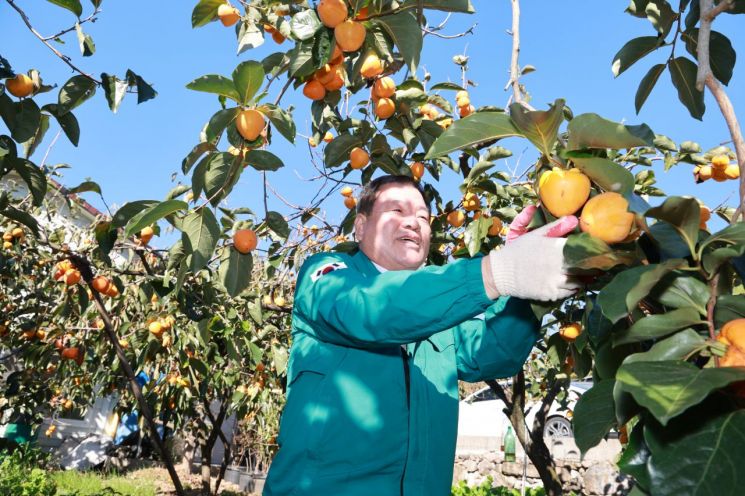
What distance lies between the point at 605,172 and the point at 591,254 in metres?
0.15

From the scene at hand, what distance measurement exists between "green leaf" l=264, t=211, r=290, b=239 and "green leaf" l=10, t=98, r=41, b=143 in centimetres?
76

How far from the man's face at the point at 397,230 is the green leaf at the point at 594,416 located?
3.06 feet

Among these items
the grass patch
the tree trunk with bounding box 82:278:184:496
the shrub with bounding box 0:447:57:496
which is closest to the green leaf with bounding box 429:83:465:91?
the tree trunk with bounding box 82:278:184:496

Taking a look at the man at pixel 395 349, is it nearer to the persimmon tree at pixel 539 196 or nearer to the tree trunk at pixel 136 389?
the persimmon tree at pixel 539 196

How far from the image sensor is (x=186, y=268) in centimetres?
194

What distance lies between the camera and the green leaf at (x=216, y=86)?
1.33 m

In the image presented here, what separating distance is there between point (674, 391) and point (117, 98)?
5.86ft

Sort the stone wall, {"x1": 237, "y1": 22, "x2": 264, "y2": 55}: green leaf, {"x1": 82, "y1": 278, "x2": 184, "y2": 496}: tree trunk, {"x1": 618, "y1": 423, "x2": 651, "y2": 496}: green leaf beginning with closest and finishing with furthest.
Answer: {"x1": 618, "y1": 423, "x2": 651, "y2": 496}: green leaf, {"x1": 237, "y1": 22, "x2": 264, "y2": 55}: green leaf, {"x1": 82, "y1": 278, "x2": 184, "y2": 496}: tree trunk, the stone wall

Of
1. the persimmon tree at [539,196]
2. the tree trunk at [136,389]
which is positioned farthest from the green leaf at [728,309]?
the tree trunk at [136,389]

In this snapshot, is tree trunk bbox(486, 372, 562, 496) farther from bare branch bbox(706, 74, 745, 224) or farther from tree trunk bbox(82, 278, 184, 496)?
bare branch bbox(706, 74, 745, 224)

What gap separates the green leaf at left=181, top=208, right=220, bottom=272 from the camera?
155 cm

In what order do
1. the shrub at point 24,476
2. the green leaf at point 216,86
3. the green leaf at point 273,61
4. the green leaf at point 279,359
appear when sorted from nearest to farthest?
the green leaf at point 216,86 → the green leaf at point 273,61 → the green leaf at point 279,359 → the shrub at point 24,476

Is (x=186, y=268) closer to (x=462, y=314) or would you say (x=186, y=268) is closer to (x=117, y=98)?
(x=117, y=98)

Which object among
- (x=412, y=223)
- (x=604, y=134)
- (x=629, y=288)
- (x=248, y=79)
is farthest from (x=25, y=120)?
(x=629, y=288)
